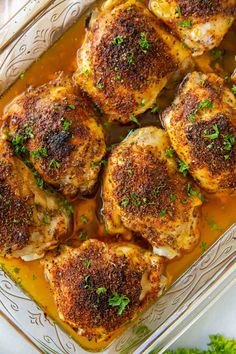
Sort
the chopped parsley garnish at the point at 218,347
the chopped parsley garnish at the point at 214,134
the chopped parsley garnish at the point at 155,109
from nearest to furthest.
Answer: the chopped parsley garnish at the point at 214,134 → the chopped parsley garnish at the point at 155,109 → the chopped parsley garnish at the point at 218,347

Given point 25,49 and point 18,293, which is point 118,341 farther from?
point 25,49

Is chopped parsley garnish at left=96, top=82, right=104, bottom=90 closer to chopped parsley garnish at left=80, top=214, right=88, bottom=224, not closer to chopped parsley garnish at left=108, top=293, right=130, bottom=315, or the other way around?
chopped parsley garnish at left=80, top=214, right=88, bottom=224

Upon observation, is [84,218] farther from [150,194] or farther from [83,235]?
[150,194]

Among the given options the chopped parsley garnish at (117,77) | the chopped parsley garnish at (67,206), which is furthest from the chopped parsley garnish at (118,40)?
the chopped parsley garnish at (67,206)

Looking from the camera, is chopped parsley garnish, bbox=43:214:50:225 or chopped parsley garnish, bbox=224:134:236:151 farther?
chopped parsley garnish, bbox=43:214:50:225

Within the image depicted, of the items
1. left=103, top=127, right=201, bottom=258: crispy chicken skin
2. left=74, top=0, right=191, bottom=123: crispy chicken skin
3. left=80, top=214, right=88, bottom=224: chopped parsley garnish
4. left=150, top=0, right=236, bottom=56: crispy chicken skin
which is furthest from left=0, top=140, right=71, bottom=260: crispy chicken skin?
left=150, top=0, right=236, bottom=56: crispy chicken skin

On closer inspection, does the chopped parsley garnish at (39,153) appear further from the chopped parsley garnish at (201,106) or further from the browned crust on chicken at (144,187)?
the chopped parsley garnish at (201,106)

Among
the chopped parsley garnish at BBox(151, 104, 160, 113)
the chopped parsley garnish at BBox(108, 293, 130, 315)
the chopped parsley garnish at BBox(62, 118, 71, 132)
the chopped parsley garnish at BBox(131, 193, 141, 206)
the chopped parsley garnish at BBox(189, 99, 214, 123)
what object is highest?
the chopped parsley garnish at BBox(62, 118, 71, 132)
